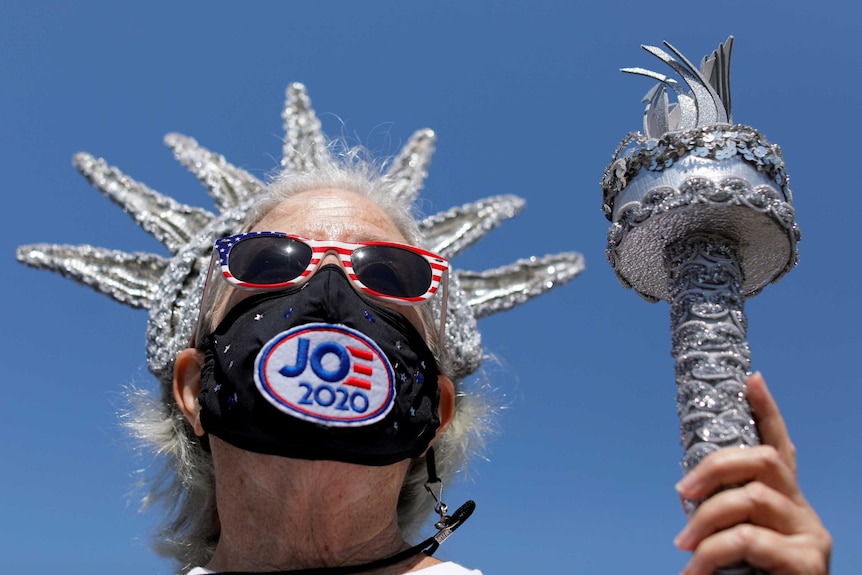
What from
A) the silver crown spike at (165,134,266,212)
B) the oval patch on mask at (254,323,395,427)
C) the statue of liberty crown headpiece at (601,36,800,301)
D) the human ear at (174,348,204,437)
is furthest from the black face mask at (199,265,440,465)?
the silver crown spike at (165,134,266,212)

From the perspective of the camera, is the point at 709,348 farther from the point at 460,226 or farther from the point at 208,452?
the point at 460,226

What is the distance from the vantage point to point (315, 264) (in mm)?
2686

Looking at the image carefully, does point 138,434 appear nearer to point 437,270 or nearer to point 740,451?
point 437,270

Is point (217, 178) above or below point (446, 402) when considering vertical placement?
above

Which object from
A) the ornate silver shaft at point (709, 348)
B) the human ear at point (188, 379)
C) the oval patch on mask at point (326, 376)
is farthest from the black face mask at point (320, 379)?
the ornate silver shaft at point (709, 348)

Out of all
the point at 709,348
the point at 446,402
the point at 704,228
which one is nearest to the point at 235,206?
the point at 446,402

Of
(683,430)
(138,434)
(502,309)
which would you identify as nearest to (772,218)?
(683,430)

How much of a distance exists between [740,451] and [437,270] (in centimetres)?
161

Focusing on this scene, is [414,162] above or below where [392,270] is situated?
above

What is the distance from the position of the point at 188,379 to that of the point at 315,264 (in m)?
0.71

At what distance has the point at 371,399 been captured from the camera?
2375 millimetres

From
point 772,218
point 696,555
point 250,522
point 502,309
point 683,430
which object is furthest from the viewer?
point 502,309

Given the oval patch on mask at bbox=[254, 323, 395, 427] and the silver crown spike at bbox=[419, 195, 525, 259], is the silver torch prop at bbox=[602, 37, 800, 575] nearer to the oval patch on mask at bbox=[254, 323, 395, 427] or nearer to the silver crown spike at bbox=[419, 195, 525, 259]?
the oval patch on mask at bbox=[254, 323, 395, 427]

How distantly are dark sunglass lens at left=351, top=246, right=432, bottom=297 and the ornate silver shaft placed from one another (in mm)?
1158
